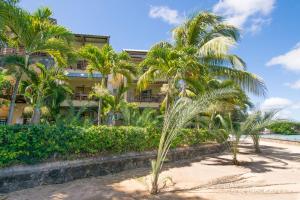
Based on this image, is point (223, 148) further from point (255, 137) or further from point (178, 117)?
point (178, 117)

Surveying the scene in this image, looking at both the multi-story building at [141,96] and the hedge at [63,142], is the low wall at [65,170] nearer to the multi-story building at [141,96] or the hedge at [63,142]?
the hedge at [63,142]

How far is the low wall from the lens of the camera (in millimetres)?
7211

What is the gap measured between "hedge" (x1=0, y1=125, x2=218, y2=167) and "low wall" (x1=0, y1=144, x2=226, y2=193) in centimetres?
25

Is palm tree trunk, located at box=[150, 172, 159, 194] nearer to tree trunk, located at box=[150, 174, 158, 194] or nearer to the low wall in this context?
tree trunk, located at box=[150, 174, 158, 194]

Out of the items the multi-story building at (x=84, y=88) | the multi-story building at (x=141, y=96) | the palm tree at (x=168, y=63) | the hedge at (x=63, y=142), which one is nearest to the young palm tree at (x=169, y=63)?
the palm tree at (x=168, y=63)

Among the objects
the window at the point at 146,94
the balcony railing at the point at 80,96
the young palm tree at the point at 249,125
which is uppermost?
the window at the point at 146,94

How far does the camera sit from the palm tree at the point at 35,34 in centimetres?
876

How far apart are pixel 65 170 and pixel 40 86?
5.47 metres

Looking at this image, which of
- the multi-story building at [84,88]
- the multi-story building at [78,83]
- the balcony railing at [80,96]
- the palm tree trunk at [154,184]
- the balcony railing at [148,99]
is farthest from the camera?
the balcony railing at [148,99]

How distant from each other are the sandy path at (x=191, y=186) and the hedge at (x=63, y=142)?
3.22 feet

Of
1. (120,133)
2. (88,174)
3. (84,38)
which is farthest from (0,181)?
(84,38)

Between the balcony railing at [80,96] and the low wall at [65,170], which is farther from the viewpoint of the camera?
the balcony railing at [80,96]

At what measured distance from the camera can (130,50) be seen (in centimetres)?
2600

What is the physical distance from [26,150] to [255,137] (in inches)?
534
